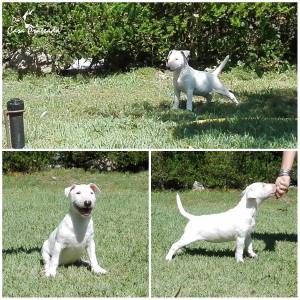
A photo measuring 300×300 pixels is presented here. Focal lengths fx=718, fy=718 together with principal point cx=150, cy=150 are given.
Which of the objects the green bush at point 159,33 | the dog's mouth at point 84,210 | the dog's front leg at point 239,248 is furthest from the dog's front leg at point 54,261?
the green bush at point 159,33

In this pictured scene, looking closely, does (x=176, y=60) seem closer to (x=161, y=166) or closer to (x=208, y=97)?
(x=208, y=97)

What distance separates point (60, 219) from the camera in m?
5.80

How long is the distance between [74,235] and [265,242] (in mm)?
1429

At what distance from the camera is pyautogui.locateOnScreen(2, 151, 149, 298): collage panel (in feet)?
15.2

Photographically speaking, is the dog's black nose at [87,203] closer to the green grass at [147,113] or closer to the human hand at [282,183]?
the human hand at [282,183]

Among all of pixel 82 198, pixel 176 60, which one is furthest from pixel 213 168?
pixel 176 60

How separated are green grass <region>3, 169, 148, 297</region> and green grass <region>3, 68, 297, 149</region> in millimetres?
378

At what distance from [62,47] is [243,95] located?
2899 mm

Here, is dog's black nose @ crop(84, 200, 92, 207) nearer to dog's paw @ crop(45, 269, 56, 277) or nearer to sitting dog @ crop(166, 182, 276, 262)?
dog's paw @ crop(45, 269, 56, 277)

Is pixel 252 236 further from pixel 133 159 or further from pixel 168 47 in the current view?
pixel 168 47

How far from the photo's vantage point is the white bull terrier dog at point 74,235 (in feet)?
15.4

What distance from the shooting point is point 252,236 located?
5.34 meters

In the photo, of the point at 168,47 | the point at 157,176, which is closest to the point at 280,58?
the point at 168,47

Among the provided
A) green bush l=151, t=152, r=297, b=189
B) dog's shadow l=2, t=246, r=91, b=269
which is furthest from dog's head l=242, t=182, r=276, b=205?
dog's shadow l=2, t=246, r=91, b=269
